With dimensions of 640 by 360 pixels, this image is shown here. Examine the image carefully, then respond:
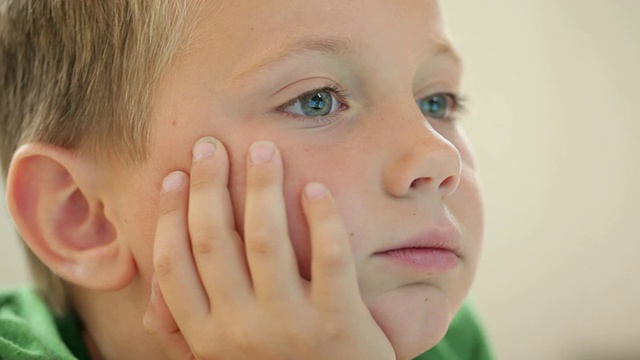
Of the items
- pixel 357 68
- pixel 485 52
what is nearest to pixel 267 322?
pixel 357 68

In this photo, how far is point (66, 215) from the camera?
0.79 metres

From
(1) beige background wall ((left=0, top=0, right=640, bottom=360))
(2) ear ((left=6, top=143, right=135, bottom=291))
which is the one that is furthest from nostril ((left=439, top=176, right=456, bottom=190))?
(1) beige background wall ((left=0, top=0, right=640, bottom=360))

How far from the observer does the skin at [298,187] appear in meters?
0.68

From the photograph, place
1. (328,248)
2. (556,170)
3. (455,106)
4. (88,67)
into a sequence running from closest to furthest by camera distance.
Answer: (328,248)
(88,67)
(455,106)
(556,170)

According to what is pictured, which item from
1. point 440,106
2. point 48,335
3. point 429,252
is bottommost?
point 48,335

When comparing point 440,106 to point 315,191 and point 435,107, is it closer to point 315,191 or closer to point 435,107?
point 435,107

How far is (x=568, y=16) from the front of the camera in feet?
5.70

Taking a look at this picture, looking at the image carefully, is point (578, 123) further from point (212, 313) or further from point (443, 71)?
point (212, 313)

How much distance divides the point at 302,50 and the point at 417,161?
0.14 m

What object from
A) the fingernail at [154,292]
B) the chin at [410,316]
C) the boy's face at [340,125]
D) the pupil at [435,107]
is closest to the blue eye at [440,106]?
the pupil at [435,107]

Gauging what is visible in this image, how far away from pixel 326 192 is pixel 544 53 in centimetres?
122

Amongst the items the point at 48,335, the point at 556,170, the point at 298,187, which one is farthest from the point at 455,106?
the point at 556,170

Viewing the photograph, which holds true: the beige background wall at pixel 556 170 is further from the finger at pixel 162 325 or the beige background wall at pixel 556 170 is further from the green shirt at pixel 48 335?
the finger at pixel 162 325

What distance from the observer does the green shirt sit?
789 millimetres
